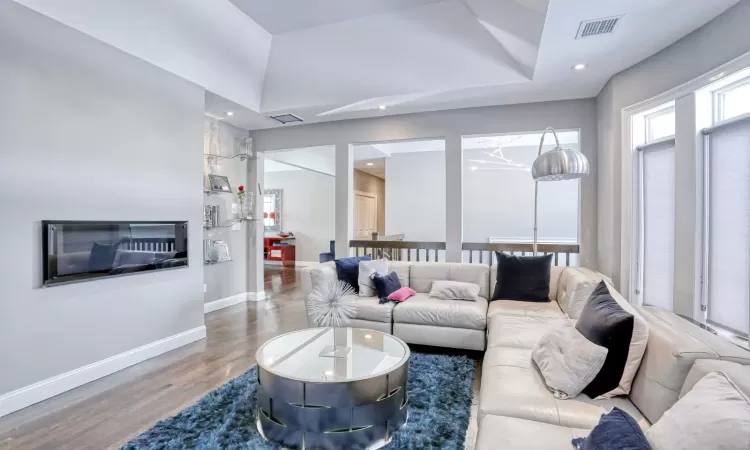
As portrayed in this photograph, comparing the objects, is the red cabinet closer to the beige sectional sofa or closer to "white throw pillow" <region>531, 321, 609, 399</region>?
the beige sectional sofa

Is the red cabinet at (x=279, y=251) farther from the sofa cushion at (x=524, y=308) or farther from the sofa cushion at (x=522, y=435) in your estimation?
the sofa cushion at (x=522, y=435)

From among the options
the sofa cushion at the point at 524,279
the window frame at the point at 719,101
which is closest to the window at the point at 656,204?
the window frame at the point at 719,101

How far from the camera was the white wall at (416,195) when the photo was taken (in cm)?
766

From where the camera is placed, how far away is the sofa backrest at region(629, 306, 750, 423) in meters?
1.40

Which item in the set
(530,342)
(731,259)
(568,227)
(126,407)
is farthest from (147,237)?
(568,227)

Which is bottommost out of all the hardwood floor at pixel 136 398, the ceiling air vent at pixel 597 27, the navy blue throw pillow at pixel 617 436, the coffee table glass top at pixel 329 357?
the hardwood floor at pixel 136 398

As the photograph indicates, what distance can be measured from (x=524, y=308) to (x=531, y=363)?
1.40 metres

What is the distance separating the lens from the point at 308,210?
10.1 meters

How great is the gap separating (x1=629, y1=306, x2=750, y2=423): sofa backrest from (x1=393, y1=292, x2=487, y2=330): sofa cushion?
1.65m

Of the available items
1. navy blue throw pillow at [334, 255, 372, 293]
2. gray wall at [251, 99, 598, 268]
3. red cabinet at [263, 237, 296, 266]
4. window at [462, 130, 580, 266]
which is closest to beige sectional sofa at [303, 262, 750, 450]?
navy blue throw pillow at [334, 255, 372, 293]

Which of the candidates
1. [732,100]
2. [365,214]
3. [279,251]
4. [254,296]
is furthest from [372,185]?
[732,100]

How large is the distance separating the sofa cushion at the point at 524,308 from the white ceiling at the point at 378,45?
2252 millimetres

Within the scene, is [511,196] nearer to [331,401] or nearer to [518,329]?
[518,329]

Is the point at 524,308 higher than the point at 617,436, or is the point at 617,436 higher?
the point at 617,436
